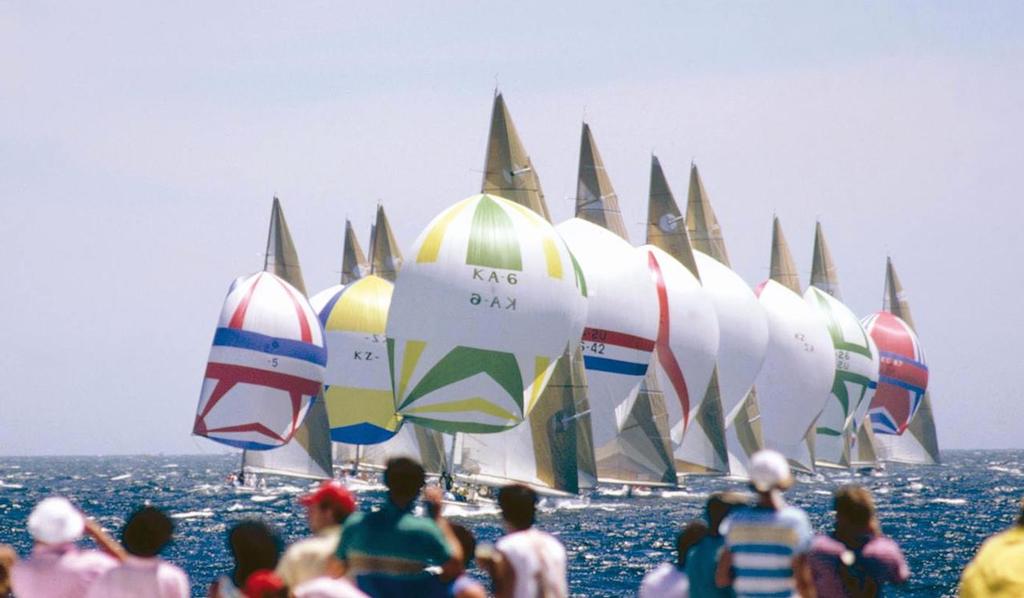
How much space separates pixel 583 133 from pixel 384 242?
44.9 feet

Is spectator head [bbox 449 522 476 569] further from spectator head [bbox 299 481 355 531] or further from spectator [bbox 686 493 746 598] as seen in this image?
spectator [bbox 686 493 746 598]

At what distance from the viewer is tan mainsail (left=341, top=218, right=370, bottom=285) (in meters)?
69.6

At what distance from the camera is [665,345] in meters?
54.8

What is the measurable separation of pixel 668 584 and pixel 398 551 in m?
1.53

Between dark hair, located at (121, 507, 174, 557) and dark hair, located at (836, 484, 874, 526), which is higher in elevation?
dark hair, located at (836, 484, 874, 526)

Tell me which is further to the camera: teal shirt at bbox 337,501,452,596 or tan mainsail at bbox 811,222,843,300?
tan mainsail at bbox 811,222,843,300

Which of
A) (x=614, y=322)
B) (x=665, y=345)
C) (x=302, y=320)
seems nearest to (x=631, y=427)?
(x=665, y=345)

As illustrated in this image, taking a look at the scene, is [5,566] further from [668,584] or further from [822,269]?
[822,269]

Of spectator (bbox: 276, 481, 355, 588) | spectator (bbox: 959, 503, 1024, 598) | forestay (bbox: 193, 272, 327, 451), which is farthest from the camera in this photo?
forestay (bbox: 193, 272, 327, 451)

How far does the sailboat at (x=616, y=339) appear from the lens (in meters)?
49.9

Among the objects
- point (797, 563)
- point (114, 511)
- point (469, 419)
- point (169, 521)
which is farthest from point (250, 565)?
point (114, 511)

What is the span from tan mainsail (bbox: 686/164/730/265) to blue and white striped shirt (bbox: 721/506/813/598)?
55.8m

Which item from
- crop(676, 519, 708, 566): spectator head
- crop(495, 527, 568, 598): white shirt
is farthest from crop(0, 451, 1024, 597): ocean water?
crop(495, 527, 568, 598): white shirt

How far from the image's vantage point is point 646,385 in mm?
52906
